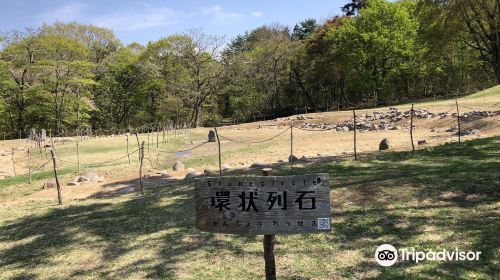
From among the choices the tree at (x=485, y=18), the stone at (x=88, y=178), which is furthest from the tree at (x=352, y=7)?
the stone at (x=88, y=178)

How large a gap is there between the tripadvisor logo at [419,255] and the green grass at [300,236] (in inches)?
5.3

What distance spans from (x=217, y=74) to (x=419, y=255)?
42262 millimetres

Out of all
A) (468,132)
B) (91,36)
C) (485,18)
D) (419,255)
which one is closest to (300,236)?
(419,255)

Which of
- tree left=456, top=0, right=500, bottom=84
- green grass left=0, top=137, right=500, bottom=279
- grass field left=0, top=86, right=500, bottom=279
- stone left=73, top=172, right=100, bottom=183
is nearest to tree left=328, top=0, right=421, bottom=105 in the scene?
tree left=456, top=0, right=500, bottom=84

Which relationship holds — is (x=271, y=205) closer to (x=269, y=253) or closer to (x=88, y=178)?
(x=269, y=253)

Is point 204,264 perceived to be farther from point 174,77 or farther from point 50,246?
point 174,77

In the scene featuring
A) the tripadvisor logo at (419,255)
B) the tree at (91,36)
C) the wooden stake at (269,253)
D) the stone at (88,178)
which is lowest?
the stone at (88,178)

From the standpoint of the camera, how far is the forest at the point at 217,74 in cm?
4028

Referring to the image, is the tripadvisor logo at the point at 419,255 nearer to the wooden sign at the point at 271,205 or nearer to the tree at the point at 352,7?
the wooden sign at the point at 271,205

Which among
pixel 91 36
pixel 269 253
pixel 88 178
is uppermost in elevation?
pixel 91 36

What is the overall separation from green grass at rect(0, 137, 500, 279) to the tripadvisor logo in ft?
0.44

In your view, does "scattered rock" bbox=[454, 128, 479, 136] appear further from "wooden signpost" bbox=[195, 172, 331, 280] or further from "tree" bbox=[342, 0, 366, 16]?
"tree" bbox=[342, 0, 366, 16]

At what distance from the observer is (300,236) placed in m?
7.10

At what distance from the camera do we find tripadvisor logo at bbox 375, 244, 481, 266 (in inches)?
223
